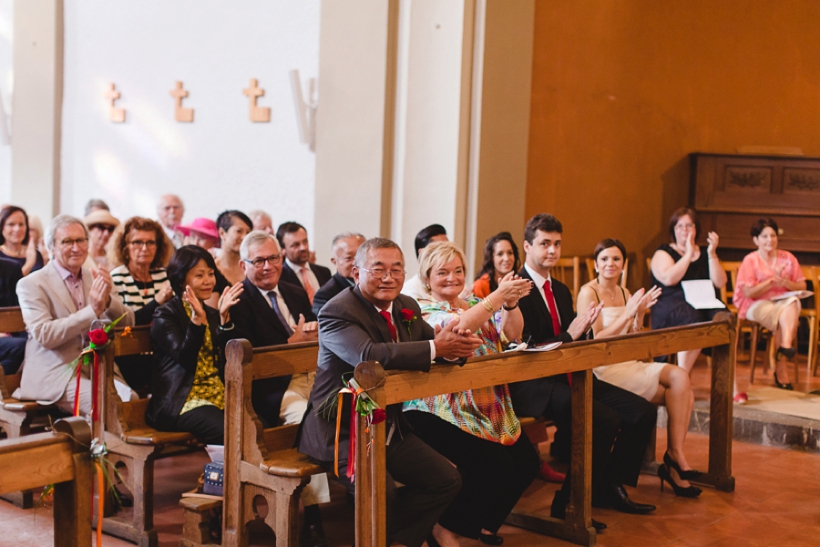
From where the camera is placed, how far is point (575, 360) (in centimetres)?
386

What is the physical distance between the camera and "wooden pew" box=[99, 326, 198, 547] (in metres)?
3.73

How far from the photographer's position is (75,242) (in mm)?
4434

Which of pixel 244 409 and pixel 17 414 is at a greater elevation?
pixel 244 409

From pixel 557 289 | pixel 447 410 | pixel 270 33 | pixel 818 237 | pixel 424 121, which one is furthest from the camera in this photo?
pixel 818 237

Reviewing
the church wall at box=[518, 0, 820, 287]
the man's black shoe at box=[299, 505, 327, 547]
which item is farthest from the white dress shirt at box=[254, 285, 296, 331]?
the church wall at box=[518, 0, 820, 287]

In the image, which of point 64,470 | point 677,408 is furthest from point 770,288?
point 64,470

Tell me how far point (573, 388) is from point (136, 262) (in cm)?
240

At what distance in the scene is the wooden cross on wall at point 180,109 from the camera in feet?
28.2

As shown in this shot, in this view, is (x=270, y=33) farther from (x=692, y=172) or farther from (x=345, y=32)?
(x=692, y=172)

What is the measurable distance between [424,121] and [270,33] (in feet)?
7.76

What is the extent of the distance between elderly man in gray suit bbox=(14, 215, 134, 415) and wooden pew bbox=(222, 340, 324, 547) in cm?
100

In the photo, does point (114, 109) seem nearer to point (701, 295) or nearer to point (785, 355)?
point (701, 295)

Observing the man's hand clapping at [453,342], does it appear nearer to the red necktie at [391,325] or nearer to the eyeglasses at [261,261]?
the red necktie at [391,325]

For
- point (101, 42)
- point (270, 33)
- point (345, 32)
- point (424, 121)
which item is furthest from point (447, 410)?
point (101, 42)
